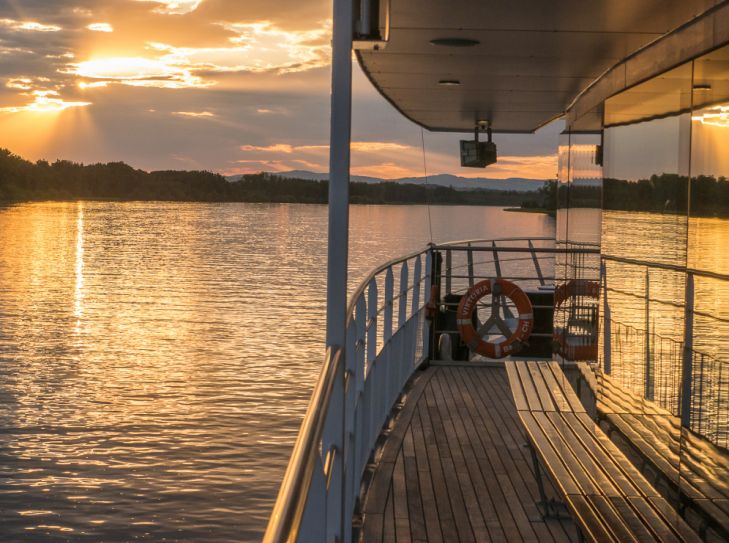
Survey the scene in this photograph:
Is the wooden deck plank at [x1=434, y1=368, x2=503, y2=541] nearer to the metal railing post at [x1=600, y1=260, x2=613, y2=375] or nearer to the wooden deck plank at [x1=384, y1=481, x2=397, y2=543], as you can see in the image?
the wooden deck plank at [x1=384, y1=481, x2=397, y2=543]

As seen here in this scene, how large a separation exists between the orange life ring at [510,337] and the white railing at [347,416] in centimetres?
25

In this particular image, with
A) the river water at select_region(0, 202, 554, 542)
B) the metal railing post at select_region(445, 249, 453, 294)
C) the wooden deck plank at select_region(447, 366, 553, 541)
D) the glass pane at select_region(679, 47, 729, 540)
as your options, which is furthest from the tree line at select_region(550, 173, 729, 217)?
the river water at select_region(0, 202, 554, 542)

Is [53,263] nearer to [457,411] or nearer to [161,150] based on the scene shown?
[161,150]

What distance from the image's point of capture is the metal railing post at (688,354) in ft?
6.07

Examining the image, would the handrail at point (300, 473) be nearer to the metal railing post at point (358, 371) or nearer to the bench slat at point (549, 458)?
the bench slat at point (549, 458)

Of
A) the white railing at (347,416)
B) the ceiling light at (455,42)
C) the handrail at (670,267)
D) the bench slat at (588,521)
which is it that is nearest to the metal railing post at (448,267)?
the white railing at (347,416)

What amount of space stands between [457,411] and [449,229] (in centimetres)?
6144

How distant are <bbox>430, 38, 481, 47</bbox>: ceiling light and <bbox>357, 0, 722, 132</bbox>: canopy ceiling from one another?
26mm

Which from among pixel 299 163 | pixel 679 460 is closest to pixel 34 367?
pixel 679 460

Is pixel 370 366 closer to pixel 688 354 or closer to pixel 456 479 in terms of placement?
pixel 456 479

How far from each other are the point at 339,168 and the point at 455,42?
157 cm

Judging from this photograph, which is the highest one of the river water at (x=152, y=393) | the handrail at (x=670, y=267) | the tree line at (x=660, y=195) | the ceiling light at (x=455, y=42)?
the ceiling light at (x=455, y=42)

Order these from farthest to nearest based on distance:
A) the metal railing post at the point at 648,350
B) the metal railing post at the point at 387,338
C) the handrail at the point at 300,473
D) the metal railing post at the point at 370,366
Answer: the metal railing post at the point at 387,338
the metal railing post at the point at 370,366
the metal railing post at the point at 648,350
the handrail at the point at 300,473

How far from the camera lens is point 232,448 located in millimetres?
13391
